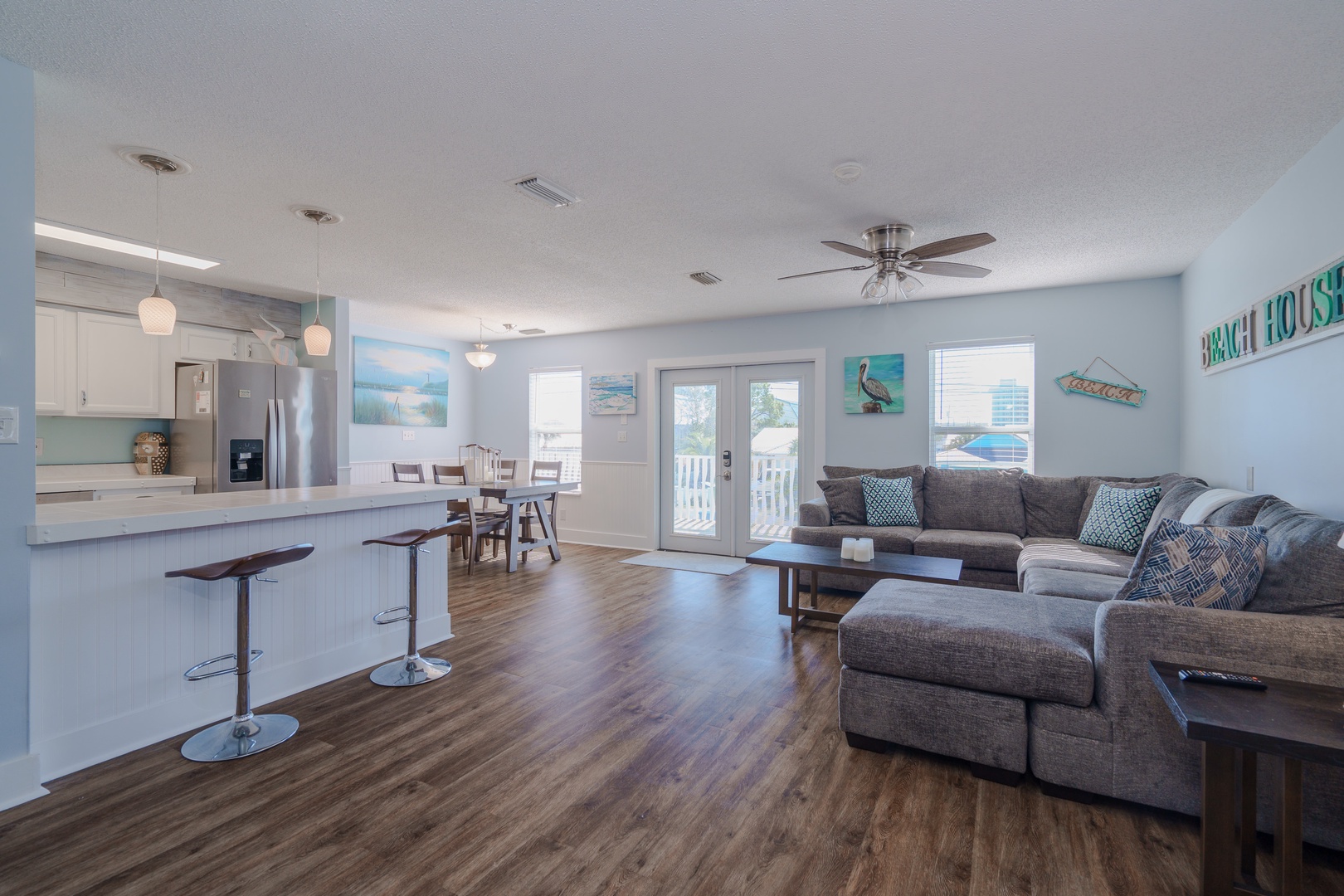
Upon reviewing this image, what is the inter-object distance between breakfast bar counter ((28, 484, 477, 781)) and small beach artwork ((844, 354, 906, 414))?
3932mm

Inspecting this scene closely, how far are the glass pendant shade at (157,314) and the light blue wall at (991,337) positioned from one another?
362cm

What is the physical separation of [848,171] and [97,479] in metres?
5.23

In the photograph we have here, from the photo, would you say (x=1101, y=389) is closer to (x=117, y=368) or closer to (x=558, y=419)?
(x=558, y=419)

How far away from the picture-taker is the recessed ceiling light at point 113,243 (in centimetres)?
354

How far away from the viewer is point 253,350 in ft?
17.2

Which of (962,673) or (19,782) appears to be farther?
(962,673)

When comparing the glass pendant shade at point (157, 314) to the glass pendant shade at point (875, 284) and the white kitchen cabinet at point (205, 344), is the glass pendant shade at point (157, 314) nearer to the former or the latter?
the white kitchen cabinet at point (205, 344)

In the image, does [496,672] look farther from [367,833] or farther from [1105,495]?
[1105,495]

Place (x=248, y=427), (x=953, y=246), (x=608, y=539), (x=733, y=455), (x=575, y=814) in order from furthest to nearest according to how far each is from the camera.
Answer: (x=608, y=539) → (x=733, y=455) → (x=248, y=427) → (x=953, y=246) → (x=575, y=814)

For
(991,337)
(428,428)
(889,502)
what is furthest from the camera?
(428,428)

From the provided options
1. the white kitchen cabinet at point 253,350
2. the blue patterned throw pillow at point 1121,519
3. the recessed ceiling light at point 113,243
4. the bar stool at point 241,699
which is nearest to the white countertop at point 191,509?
the bar stool at point 241,699

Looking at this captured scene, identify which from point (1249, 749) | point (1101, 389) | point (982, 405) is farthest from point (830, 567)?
point (1101, 389)

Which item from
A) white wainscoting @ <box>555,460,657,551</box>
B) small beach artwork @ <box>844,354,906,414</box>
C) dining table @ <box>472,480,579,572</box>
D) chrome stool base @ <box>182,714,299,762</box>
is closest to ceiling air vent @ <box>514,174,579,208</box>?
chrome stool base @ <box>182,714,299,762</box>

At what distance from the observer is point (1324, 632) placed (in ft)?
5.61
